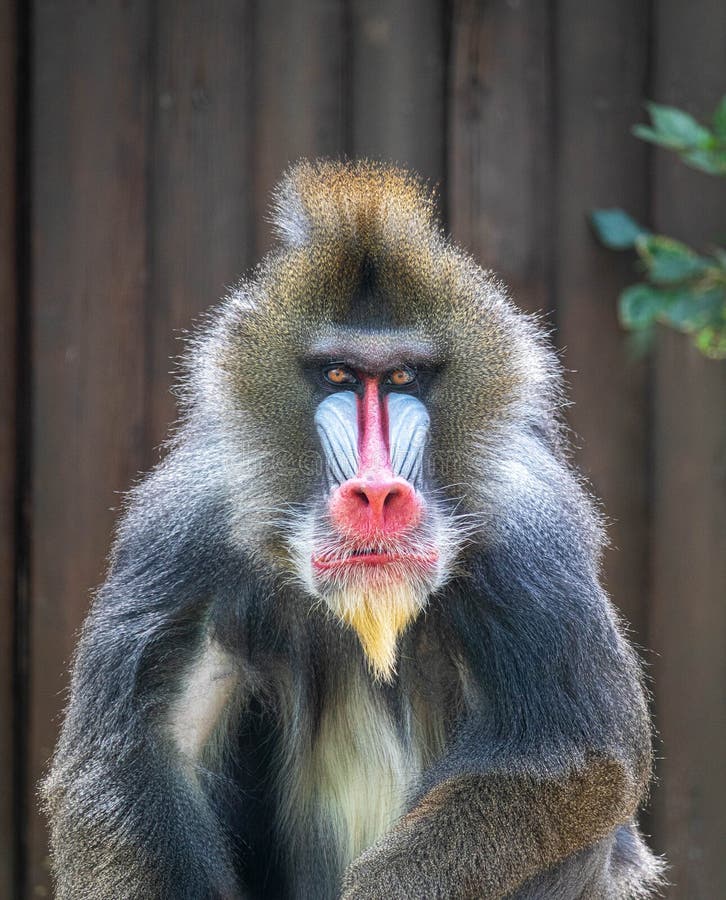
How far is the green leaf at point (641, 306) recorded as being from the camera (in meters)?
4.78

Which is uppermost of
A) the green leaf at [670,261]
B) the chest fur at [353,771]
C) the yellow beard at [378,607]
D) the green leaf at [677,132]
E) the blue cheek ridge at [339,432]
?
the green leaf at [677,132]

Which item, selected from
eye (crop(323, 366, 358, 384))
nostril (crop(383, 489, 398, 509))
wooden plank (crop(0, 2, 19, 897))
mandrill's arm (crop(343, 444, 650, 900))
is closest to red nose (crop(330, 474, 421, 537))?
nostril (crop(383, 489, 398, 509))

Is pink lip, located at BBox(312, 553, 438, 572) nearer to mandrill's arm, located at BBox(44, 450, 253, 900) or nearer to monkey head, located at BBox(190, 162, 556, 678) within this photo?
monkey head, located at BBox(190, 162, 556, 678)

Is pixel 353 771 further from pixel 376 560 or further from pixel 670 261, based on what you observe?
pixel 670 261

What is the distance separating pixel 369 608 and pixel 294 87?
234 cm

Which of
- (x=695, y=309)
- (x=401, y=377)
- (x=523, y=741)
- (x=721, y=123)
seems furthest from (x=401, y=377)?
(x=721, y=123)

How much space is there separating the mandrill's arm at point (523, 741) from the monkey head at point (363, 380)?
0.18 meters

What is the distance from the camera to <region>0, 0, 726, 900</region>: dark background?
5.17 meters

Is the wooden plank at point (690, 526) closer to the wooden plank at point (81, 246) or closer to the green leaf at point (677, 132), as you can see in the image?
the green leaf at point (677, 132)

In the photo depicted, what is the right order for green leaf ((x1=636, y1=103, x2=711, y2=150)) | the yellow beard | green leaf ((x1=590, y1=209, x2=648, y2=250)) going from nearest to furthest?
the yellow beard < green leaf ((x1=636, y1=103, x2=711, y2=150)) < green leaf ((x1=590, y1=209, x2=648, y2=250))

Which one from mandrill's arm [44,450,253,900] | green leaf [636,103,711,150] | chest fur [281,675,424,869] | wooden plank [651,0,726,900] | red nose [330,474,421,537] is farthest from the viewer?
wooden plank [651,0,726,900]

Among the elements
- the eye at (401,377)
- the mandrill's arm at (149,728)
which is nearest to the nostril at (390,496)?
the eye at (401,377)

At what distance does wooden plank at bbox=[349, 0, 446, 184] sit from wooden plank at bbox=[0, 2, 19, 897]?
1132 millimetres

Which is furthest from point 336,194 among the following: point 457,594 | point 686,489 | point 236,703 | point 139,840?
point 686,489
